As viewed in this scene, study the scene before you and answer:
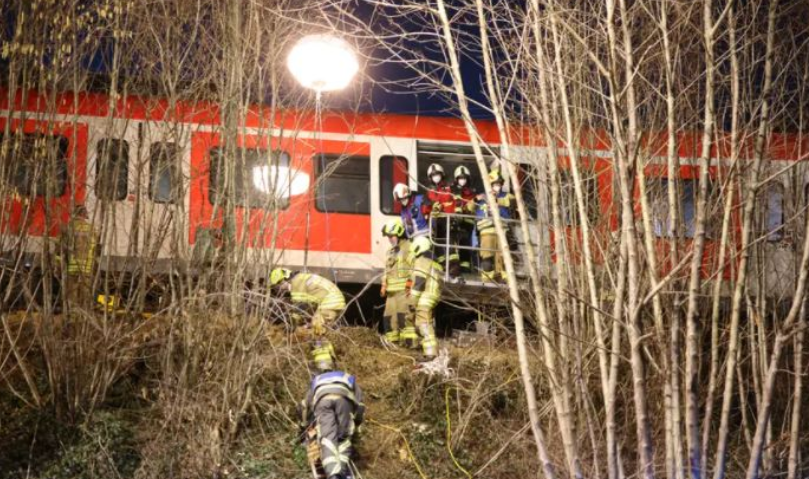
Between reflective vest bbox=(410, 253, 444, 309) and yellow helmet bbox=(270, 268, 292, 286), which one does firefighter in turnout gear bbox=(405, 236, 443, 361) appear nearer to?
reflective vest bbox=(410, 253, 444, 309)

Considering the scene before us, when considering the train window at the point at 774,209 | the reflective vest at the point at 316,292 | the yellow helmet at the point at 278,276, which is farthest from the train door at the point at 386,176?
the train window at the point at 774,209

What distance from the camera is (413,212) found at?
38.0 ft

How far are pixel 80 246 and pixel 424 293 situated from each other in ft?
12.5

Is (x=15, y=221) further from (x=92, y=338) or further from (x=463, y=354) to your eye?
(x=463, y=354)

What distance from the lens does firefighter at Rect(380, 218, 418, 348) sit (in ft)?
36.8

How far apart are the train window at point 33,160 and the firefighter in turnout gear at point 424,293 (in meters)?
3.97

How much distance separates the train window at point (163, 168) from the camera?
9203mm

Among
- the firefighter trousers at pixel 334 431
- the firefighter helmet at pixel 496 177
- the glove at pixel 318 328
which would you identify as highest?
the firefighter helmet at pixel 496 177

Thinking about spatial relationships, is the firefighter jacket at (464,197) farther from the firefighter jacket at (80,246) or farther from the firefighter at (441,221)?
the firefighter jacket at (80,246)

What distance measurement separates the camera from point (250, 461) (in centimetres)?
876

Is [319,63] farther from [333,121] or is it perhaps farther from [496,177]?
[333,121]

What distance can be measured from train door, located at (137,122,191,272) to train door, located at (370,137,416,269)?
3.31 metres

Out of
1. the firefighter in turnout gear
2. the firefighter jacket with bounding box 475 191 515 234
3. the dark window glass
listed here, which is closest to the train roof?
the dark window glass

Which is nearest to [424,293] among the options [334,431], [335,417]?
[335,417]
